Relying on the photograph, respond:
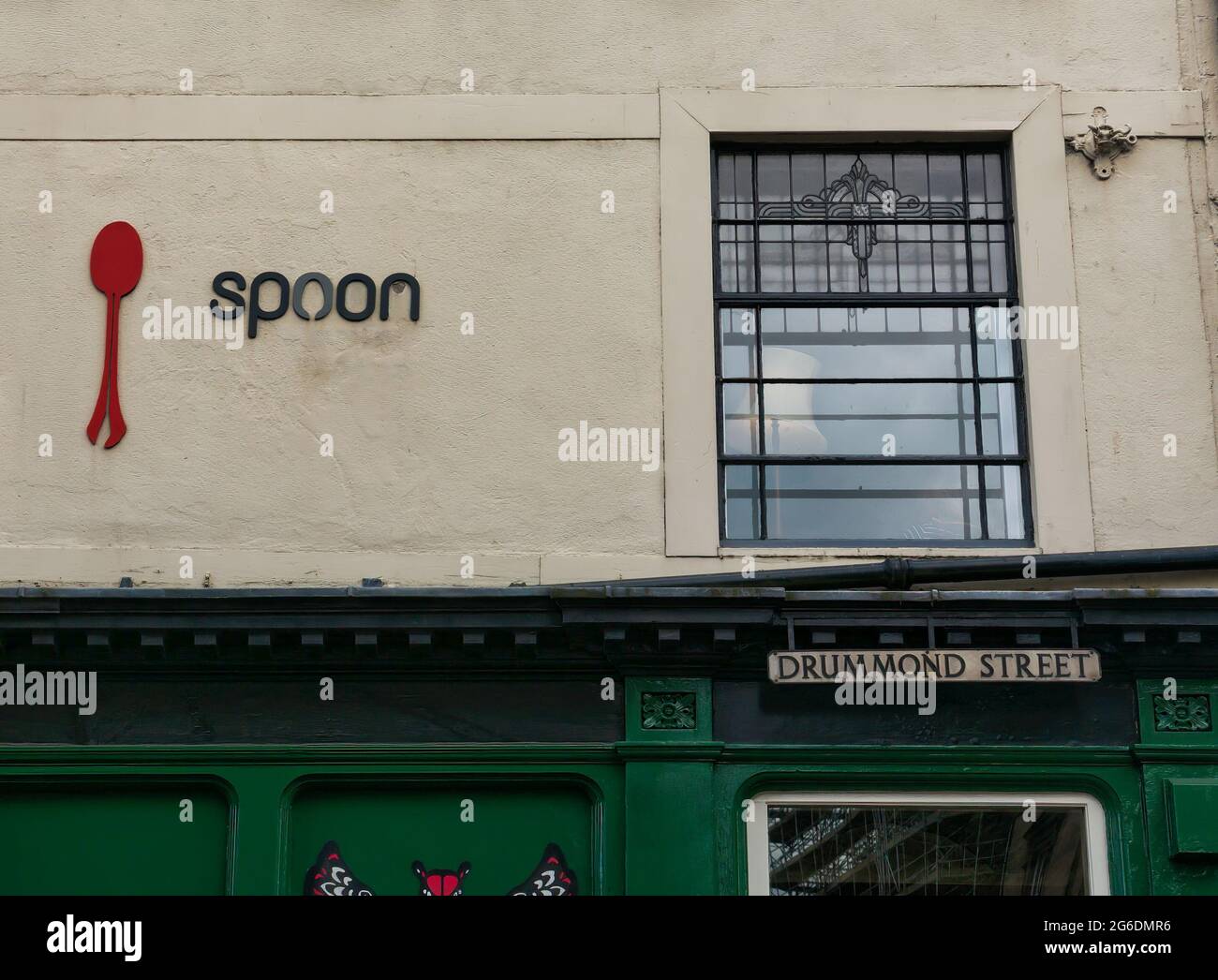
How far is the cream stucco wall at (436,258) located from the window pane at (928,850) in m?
1.63

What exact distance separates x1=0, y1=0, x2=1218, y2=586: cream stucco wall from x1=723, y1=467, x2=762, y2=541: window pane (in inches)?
14.3

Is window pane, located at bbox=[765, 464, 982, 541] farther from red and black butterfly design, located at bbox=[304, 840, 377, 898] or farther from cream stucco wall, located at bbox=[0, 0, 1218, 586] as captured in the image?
red and black butterfly design, located at bbox=[304, 840, 377, 898]

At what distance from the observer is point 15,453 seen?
36.7 ft

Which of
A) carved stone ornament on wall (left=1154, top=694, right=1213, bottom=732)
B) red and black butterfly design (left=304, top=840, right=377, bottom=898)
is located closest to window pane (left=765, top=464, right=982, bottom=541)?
carved stone ornament on wall (left=1154, top=694, right=1213, bottom=732)

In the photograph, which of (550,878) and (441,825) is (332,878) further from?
(550,878)

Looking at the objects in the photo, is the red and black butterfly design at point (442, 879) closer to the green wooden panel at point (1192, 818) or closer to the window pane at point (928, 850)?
the window pane at point (928, 850)

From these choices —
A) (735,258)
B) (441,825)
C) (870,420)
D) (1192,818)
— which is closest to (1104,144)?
(870,420)

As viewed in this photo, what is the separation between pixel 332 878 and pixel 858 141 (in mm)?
5850

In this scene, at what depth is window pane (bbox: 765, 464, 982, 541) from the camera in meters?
11.2

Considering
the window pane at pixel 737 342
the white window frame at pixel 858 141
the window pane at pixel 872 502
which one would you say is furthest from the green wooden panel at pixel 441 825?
the window pane at pixel 737 342

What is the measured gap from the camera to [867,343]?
38.0 feet

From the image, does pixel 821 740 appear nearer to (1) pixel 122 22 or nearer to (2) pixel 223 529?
(2) pixel 223 529

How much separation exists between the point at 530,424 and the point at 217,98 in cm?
311

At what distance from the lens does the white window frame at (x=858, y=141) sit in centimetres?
1102
